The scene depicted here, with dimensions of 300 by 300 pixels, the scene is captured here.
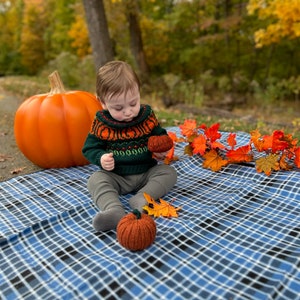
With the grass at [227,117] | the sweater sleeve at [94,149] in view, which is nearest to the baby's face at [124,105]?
the sweater sleeve at [94,149]

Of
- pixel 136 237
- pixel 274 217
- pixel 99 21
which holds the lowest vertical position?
pixel 274 217

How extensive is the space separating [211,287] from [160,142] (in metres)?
0.96

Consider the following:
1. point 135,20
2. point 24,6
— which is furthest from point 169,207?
point 24,6

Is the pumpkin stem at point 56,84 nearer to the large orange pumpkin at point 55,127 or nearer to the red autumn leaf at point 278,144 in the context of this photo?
the large orange pumpkin at point 55,127

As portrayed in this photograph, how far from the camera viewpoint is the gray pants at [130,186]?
2.03 metres

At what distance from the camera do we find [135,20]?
34.5 ft

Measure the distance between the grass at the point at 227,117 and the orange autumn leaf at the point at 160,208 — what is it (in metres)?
2.04

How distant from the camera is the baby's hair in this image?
200 cm

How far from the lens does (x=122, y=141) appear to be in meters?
2.24

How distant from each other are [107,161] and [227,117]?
465cm

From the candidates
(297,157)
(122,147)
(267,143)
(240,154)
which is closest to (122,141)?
(122,147)

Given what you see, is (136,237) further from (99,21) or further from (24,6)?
(24,6)

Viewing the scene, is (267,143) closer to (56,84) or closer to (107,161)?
(107,161)

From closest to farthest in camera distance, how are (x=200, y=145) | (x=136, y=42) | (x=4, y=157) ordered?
1. (x=200, y=145)
2. (x=4, y=157)
3. (x=136, y=42)
